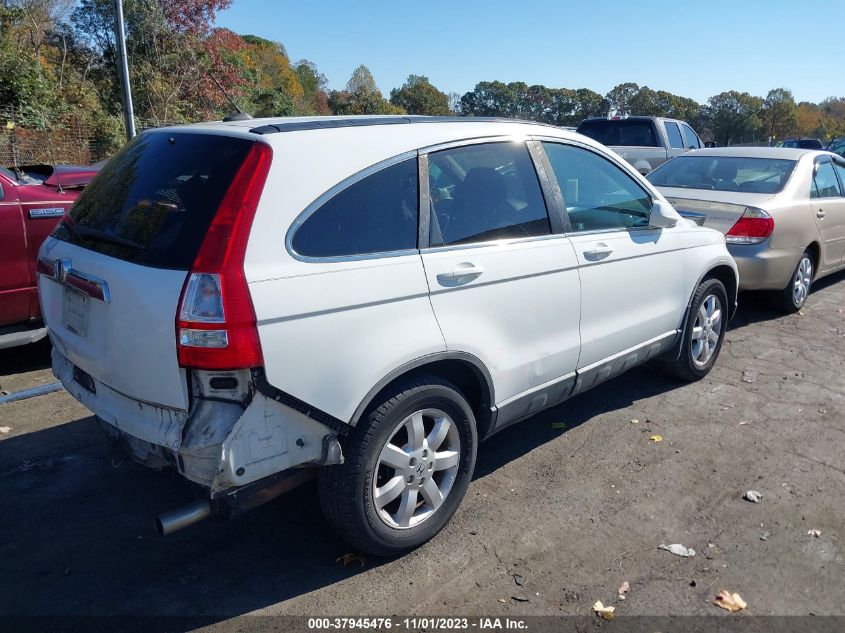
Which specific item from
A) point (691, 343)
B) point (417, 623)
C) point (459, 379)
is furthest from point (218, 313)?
point (691, 343)

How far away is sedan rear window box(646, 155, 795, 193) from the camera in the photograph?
23.1 ft

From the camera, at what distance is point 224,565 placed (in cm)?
307

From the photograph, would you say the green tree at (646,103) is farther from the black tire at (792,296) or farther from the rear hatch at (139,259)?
the rear hatch at (139,259)

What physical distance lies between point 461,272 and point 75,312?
1743 millimetres

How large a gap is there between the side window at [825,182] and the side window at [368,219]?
595cm

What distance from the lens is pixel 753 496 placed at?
3.67 m

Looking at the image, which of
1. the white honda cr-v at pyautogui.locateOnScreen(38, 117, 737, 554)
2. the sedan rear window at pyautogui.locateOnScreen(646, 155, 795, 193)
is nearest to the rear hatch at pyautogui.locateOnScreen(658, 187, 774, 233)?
the sedan rear window at pyautogui.locateOnScreen(646, 155, 795, 193)

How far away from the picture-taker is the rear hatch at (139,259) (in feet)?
8.26

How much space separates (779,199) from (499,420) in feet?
15.9

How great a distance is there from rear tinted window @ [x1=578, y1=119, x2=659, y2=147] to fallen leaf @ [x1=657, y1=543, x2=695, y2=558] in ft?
39.5

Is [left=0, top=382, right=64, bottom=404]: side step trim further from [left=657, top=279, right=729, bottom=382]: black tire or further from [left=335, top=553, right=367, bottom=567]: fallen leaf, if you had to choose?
[left=657, top=279, right=729, bottom=382]: black tire

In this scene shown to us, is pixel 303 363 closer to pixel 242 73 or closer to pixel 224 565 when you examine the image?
pixel 224 565

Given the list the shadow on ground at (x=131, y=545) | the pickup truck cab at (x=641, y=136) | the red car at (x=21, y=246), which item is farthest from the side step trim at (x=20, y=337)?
the pickup truck cab at (x=641, y=136)

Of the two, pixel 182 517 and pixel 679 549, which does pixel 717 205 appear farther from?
pixel 182 517
